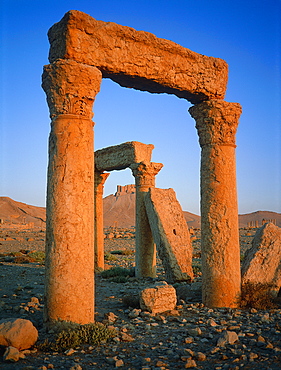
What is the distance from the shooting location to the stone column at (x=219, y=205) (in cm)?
700

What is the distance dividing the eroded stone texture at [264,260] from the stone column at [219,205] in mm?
569

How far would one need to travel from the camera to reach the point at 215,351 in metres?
4.46

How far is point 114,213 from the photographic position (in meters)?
89.9

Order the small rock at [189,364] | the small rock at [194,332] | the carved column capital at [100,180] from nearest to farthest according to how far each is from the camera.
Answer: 1. the small rock at [189,364]
2. the small rock at [194,332]
3. the carved column capital at [100,180]

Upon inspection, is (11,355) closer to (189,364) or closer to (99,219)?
(189,364)

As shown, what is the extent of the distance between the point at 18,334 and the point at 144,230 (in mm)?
7299

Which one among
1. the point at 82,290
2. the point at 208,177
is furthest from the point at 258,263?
the point at 82,290

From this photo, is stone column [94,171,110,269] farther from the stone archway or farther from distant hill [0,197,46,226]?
distant hill [0,197,46,226]

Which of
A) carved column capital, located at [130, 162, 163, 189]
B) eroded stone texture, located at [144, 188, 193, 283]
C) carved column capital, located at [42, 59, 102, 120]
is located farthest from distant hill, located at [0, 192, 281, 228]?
carved column capital, located at [42, 59, 102, 120]

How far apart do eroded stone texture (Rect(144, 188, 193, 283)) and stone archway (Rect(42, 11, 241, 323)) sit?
314 centimetres

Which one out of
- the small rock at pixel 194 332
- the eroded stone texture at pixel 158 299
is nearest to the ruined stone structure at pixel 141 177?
the eroded stone texture at pixel 158 299

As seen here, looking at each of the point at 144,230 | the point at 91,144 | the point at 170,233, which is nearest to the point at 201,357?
the point at 91,144

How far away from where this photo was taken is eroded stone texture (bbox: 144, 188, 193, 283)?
10.3 m

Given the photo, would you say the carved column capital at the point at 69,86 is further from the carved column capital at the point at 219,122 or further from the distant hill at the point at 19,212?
the distant hill at the point at 19,212
